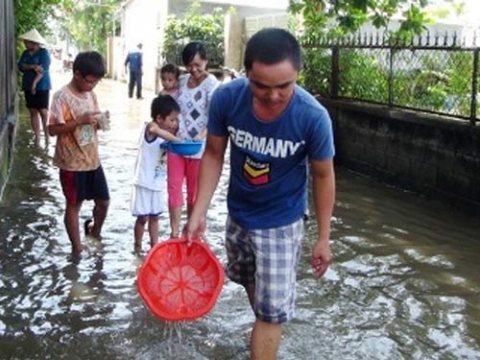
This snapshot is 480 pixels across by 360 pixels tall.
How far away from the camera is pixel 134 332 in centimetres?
405

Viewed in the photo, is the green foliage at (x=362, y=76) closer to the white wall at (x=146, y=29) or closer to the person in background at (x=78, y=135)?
the person in background at (x=78, y=135)

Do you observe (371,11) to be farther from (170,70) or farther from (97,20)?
(97,20)

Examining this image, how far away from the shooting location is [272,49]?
2793mm

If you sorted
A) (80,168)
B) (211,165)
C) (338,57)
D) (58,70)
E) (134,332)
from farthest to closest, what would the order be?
(58,70)
(338,57)
(80,168)
(134,332)
(211,165)

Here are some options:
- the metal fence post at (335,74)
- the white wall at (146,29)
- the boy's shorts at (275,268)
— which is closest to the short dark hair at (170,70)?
the boy's shorts at (275,268)

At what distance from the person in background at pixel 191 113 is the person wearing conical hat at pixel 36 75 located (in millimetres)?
5459

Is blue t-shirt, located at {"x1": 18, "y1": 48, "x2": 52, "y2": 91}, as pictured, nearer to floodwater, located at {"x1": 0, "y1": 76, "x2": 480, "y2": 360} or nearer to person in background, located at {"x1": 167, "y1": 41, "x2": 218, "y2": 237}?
floodwater, located at {"x1": 0, "y1": 76, "x2": 480, "y2": 360}

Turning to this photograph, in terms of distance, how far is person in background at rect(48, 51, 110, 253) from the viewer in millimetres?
4910

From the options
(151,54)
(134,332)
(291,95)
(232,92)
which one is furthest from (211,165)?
(151,54)

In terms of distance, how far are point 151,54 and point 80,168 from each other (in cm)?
2337

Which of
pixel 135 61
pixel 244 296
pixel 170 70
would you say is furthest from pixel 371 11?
pixel 135 61

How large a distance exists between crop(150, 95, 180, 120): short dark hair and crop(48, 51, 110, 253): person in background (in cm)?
43

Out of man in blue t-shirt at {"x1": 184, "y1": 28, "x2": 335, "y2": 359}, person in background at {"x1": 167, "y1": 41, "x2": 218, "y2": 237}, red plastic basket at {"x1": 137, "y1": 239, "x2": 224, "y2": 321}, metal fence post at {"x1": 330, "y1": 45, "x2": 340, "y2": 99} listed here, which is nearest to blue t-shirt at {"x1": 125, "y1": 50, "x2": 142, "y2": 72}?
metal fence post at {"x1": 330, "y1": 45, "x2": 340, "y2": 99}

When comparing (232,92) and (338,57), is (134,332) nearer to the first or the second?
(232,92)
